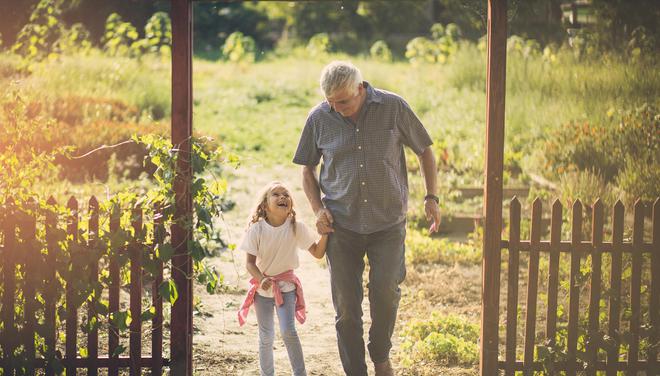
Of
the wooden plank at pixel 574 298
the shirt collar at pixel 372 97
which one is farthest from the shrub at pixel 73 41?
the wooden plank at pixel 574 298

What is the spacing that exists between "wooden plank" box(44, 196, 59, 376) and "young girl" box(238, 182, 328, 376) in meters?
1.05

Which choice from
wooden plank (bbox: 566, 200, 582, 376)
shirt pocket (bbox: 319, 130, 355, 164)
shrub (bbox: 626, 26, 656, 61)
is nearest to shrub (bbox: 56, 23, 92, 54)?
shrub (bbox: 626, 26, 656, 61)

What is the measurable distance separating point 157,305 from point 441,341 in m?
2.18

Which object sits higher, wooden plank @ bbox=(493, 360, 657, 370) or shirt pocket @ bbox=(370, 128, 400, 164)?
shirt pocket @ bbox=(370, 128, 400, 164)

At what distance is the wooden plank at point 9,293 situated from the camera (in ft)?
17.5

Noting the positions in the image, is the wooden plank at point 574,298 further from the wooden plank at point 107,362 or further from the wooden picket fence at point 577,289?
the wooden plank at point 107,362

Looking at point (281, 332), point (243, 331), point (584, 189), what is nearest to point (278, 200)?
point (281, 332)

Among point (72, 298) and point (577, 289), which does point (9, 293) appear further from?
point (577, 289)

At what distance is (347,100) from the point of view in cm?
520

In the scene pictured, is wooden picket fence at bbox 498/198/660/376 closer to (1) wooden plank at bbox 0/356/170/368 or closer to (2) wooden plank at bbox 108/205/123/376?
(1) wooden plank at bbox 0/356/170/368

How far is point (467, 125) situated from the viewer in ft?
50.7

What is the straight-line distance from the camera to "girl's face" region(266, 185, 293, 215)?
5.49 m

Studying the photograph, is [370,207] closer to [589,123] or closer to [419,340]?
[419,340]

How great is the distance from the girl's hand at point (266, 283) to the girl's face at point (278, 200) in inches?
15.5
